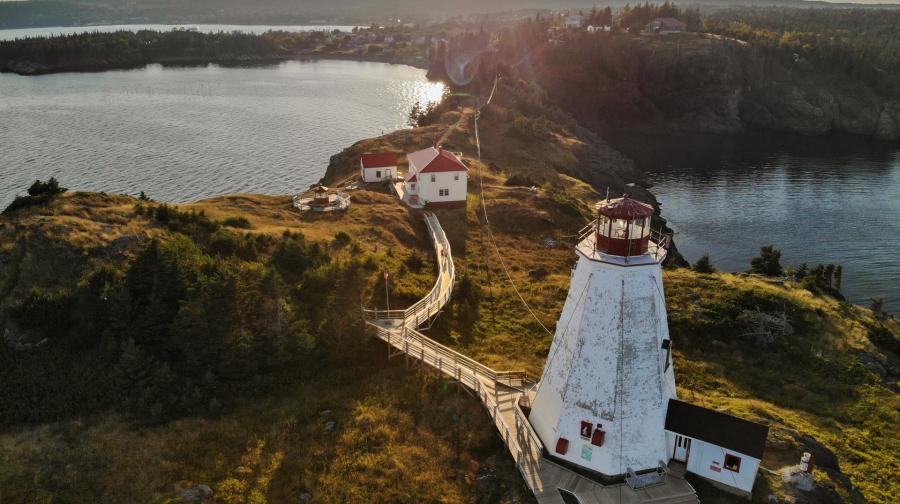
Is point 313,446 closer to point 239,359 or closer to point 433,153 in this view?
point 239,359

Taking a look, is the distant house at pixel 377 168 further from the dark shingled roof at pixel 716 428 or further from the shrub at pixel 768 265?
the dark shingled roof at pixel 716 428

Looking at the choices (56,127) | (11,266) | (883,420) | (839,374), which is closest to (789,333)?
(839,374)

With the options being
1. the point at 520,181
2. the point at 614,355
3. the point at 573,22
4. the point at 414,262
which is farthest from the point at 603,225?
the point at 573,22

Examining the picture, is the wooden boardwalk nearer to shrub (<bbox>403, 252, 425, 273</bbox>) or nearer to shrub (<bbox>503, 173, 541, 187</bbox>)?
shrub (<bbox>403, 252, 425, 273</bbox>)

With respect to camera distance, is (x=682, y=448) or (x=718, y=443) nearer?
(x=718, y=443)

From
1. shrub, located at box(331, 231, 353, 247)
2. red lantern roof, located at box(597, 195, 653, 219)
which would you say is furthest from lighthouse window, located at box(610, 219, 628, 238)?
shrub, located at box(331, 231, 353, 247)

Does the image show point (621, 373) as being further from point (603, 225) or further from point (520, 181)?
point (520, 181)
